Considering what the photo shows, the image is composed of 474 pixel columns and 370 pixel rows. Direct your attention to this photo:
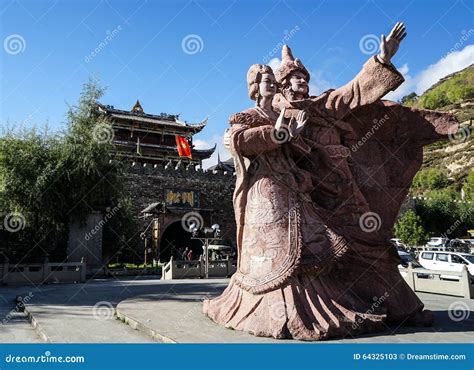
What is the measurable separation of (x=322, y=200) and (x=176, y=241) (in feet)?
85.5

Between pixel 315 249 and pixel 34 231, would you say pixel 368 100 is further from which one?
pixel 34 231

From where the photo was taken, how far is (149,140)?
35.8 m

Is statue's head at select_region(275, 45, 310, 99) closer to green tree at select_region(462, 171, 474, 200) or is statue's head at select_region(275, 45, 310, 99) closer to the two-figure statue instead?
the two-figure statue

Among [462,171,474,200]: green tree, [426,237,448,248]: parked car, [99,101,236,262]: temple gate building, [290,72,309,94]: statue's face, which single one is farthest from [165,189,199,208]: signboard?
[462,171,474,200]: green tree

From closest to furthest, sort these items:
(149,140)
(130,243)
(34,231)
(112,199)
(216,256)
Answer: (34,231) < (112,199) < (216,256) < (130,243) < (149,140)

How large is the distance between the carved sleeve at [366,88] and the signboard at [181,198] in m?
24.9

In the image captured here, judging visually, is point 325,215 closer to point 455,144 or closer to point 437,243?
point 437,243

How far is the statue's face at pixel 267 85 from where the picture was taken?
534 cm

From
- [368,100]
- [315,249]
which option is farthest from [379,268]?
[368,100]

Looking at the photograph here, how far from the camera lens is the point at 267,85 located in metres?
5.33

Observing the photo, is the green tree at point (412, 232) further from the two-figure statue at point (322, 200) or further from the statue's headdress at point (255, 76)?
the statue's headdress at point (255, 76)

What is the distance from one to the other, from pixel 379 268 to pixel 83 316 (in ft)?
14.5

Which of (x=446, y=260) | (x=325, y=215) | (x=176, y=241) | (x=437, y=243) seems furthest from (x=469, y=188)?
(x=325, y=215)

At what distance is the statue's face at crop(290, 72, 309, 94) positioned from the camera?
571cm
